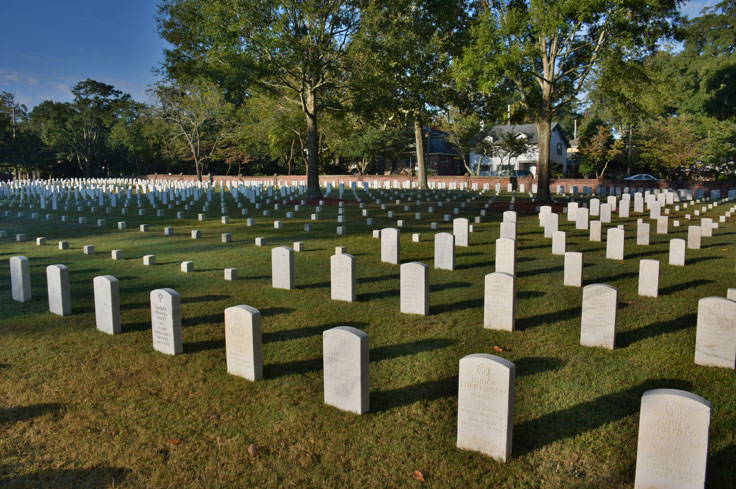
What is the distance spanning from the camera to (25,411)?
4691 mm

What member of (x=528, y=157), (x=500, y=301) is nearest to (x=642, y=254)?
(x=500, y=301)

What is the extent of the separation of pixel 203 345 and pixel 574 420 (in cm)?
423

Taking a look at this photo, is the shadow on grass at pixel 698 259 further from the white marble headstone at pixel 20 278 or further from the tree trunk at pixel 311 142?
the tree trunk at pixel 311 142

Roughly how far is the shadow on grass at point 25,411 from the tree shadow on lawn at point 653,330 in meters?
6.08

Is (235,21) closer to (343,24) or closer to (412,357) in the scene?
(343,24)

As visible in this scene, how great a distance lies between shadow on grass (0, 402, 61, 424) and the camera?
457 centimetres

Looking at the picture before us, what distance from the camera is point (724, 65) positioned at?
112 ft

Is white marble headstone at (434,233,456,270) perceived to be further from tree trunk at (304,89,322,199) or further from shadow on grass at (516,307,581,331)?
tree trunk at (304,89,322,199)

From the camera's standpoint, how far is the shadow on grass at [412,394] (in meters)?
4.76

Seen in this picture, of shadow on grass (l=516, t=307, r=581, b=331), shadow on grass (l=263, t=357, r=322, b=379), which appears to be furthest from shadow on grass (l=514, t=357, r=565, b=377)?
shadow on grass (l=263, t=357, r=322, b=379)

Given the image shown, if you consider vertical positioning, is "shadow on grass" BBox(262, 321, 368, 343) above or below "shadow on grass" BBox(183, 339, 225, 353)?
above

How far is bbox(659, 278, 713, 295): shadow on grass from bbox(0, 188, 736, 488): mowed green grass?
0.07 meters

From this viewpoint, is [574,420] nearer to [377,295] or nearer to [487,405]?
[487,405]

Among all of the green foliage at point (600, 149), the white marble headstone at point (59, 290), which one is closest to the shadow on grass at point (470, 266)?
the white marble headstone at point (59, 290)
